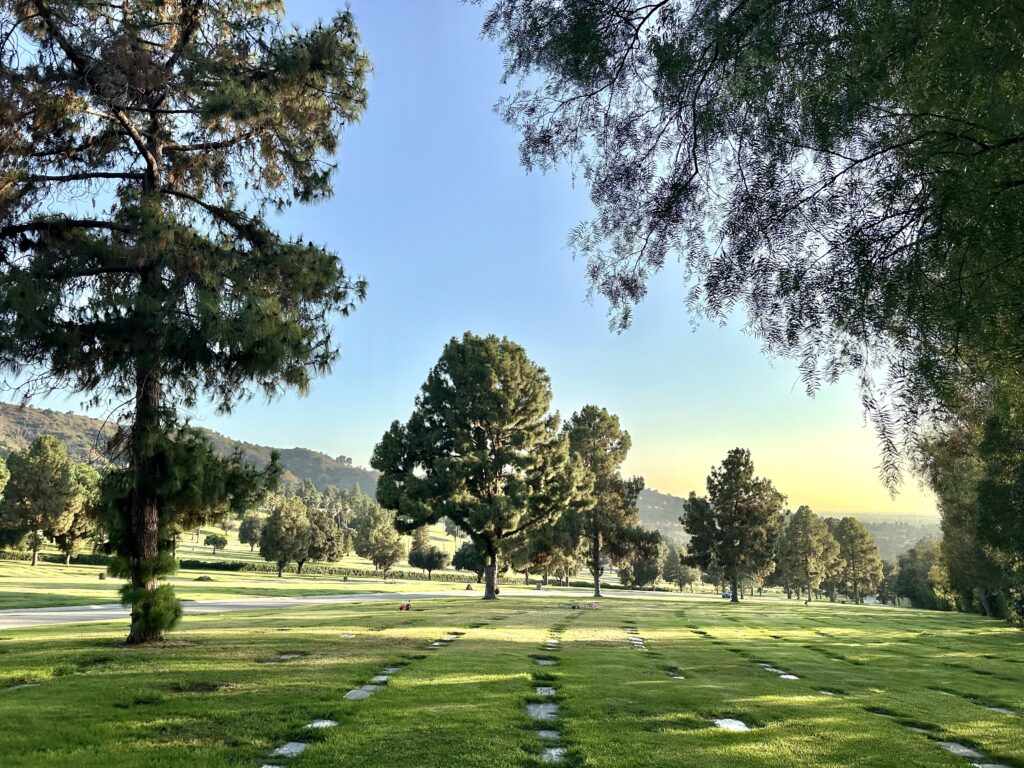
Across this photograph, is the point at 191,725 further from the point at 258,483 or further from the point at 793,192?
the point at 793,192

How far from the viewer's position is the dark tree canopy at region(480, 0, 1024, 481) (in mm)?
4137

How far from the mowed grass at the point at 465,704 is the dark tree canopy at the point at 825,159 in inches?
140

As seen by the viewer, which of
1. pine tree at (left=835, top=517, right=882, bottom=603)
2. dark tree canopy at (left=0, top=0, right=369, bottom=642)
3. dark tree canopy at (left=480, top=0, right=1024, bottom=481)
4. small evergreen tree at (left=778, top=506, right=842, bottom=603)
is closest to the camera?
dark tree canopy at (left=480, top=0, right=1024, bottom=481)

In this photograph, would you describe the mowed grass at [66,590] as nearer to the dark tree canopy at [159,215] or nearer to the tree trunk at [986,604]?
the dark tree canopy at [159,215]

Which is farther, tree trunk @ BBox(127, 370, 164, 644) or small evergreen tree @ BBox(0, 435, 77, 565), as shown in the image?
small evergreen tree @ BBox(0, 435, 77, 565)

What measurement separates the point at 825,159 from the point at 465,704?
666 centimetres

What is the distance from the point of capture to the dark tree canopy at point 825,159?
13.6ft


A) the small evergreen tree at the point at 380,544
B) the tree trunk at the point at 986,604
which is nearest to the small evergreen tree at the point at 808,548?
the tree trunk at the point at 986,604

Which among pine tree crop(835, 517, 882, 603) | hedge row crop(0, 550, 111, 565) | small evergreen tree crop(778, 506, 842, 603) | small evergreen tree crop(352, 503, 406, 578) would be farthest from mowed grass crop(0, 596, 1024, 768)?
pine tree crop(835, 517, 882, 603)

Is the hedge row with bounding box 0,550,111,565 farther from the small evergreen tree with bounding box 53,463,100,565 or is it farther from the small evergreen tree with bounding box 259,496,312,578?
the small evergreen tree with bounding box 259,496,312,578

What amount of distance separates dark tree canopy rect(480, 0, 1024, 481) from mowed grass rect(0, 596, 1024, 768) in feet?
11.6

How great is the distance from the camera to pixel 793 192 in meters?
5.25

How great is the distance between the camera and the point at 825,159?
5094 millimetres

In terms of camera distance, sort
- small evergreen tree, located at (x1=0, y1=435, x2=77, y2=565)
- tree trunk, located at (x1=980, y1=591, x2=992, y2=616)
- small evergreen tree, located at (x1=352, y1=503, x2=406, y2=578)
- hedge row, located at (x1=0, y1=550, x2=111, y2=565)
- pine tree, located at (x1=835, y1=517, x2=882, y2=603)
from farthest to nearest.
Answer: small evergreen tree, located at (x1=352, y1=503, x2=406, y2=578) < pine tree, located at (x1=835, y1=517, x2=882, y2=603) < hedge row, located at (x1=0, y1=550, x2=111, y2=565) < small evergreen tree, located at (x1=0, y1=435, x2=77, y2=565) < tree trunk, located at (x1=980, y1=591, x2=992, y2=616)
